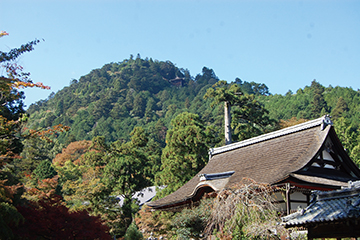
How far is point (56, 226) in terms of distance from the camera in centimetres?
1327

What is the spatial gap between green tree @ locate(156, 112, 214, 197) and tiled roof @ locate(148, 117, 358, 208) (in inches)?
236

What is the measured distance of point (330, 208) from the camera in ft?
26.7

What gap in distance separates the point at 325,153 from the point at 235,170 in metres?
3.51

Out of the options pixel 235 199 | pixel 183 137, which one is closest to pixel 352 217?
pixel 235 199

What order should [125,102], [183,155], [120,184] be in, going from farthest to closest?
[125,102] → [120,184] → [183,155]

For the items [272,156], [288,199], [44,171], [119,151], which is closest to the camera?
[288,199]

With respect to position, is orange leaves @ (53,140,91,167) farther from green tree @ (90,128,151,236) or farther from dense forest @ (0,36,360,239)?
green tree @ (90,128,151,236)

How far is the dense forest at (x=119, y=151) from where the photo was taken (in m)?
12.1

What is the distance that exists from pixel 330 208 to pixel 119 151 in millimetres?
23155

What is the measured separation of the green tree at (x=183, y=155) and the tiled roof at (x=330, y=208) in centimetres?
1440

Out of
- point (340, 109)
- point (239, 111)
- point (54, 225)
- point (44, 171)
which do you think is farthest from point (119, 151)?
point (340, 109)

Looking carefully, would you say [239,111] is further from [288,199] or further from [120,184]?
[288,199]

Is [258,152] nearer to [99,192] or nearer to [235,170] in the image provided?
[235,170]

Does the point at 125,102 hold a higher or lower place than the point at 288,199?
higher
